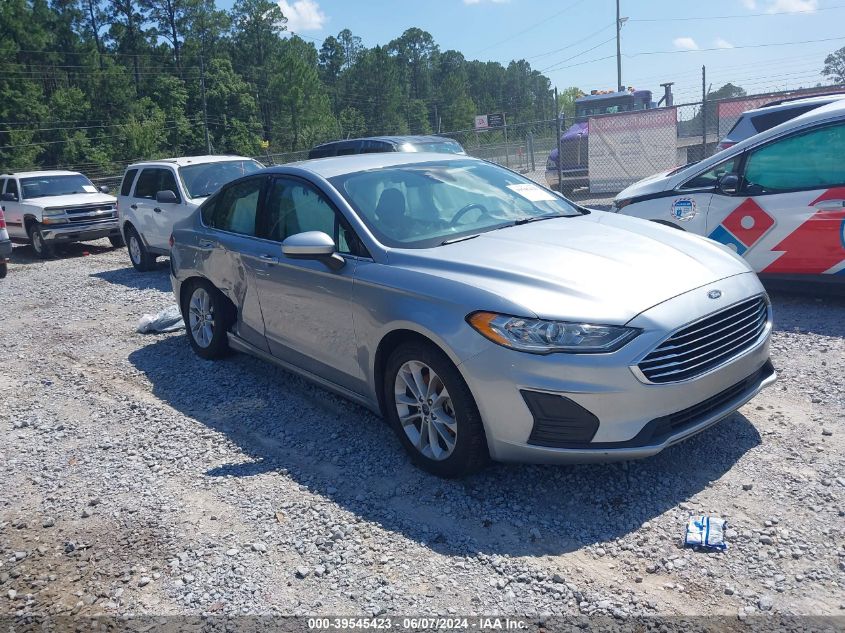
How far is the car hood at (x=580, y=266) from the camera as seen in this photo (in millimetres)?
3453

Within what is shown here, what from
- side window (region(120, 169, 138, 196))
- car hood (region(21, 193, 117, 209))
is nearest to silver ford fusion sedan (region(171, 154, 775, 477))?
side window (region(120, 169, 138, 196))

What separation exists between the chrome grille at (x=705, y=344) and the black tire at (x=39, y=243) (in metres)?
14.6

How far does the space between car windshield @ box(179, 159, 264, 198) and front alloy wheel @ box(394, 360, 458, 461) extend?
764 cm

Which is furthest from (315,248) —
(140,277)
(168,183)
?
(140,277)

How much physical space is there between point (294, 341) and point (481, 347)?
72.4 inches

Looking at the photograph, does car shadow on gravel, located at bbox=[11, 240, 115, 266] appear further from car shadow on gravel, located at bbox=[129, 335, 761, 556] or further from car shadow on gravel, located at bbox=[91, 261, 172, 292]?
car shadow on gravel, located at bbox=[129, 335, 761, 556]

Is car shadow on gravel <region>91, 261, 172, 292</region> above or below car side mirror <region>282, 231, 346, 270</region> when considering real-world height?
below

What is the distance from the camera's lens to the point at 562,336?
3.36 meters

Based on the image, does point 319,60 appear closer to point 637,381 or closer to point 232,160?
point 232,160

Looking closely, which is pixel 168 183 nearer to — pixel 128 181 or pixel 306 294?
pixel 128 181

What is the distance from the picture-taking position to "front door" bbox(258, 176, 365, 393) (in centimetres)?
438

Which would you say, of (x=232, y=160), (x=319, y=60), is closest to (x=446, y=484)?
(x=232, y=160)

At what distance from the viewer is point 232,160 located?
11.5 meters

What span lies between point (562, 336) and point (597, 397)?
314 millimetres
